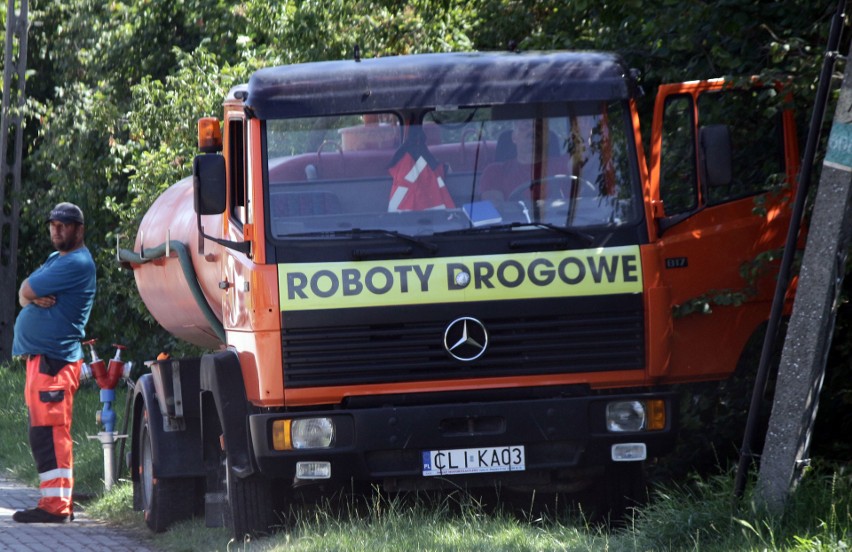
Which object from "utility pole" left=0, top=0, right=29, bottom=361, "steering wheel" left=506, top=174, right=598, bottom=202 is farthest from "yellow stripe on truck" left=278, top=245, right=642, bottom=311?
"utility pole" left=0, top=0, right=29, bottom=361

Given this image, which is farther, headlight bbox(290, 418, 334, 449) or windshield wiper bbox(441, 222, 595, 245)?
windshield wiper bbox(441, 222, 595, 245)

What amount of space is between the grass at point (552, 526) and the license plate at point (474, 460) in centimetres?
25

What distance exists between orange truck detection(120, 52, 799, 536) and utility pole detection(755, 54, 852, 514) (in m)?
0.91

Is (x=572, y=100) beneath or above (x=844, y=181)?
above

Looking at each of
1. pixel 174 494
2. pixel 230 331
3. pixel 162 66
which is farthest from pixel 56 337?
pixel 162 66

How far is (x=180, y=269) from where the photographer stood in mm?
9188

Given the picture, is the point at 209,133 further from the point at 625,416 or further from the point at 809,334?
the point at 809,334

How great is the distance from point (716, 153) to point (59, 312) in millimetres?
4678

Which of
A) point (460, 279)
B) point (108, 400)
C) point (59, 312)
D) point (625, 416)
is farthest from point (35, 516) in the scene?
point (625, 416)

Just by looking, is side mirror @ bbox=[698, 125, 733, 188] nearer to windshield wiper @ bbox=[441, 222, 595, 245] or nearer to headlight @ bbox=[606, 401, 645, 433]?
windshield wiper @ bbox=[441, 222, 595, 245]

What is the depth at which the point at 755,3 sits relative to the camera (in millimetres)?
8812

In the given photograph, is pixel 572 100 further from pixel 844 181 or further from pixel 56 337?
pixel 56 337

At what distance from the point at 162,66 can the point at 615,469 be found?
1630 cm

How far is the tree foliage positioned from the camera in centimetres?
873
